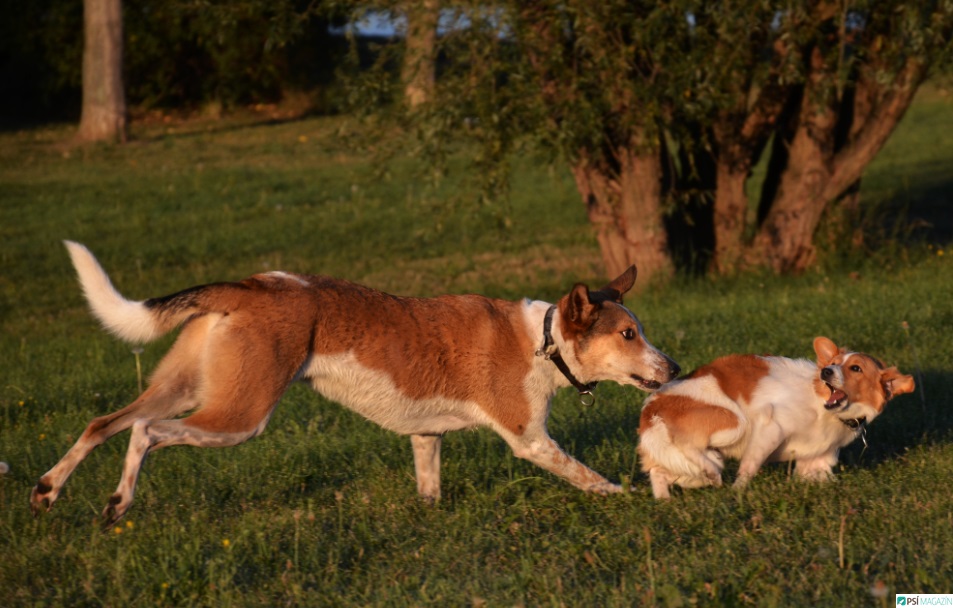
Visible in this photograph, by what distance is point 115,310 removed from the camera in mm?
5203

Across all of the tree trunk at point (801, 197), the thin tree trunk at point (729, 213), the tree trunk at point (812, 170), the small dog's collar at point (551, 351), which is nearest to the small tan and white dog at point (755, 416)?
the small dog's collar at point (551, 351)

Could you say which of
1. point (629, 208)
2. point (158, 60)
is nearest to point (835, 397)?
point (629, 208)

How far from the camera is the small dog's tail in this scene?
5184 millimetres

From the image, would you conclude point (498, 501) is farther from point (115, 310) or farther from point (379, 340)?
point (115, 310)

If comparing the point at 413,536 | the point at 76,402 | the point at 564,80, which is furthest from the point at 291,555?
the point at 564,80

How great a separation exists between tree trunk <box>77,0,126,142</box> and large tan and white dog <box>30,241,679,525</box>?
1868 cm

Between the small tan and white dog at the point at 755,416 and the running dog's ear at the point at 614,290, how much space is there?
0.56m

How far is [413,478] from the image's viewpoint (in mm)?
6199

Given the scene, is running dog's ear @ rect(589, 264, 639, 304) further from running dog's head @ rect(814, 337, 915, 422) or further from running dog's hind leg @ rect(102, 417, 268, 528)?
running dog's hind leg @ rect(102, 417, 268, 528)

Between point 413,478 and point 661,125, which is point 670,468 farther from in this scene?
point 661,125

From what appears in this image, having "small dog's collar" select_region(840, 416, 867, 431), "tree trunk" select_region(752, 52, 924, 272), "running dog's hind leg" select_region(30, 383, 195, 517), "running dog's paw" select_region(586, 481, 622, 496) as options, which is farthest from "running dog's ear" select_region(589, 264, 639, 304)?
"tree trunk" select_region(752, 52, 924, 272)

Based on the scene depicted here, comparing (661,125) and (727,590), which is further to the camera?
(661,125)

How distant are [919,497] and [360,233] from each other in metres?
12.2

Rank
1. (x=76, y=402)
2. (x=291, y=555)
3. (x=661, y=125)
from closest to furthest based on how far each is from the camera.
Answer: (x=291, y=555), (x=76, y=402), (x=661, y=125)
